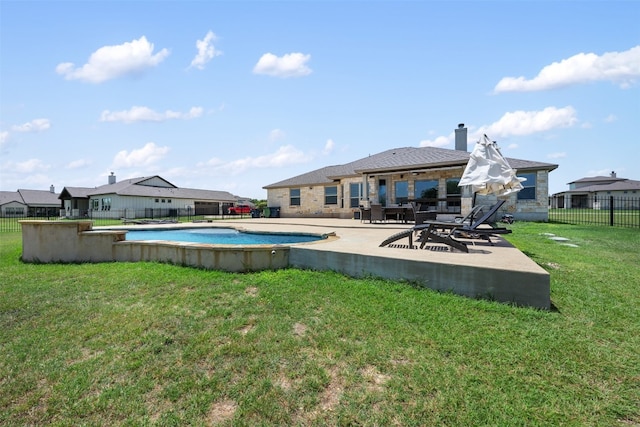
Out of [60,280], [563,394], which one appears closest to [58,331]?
[60,280]

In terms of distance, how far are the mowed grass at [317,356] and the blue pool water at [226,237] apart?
4.11 meters

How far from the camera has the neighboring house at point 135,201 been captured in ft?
113

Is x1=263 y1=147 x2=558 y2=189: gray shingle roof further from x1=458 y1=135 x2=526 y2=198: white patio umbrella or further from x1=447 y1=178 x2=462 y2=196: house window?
x1=458 y1=135 x2=526 y2=198: white patio umbrella

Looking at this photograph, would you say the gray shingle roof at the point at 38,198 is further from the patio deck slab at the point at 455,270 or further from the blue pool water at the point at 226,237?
the patio deck slab at the point at 455,270

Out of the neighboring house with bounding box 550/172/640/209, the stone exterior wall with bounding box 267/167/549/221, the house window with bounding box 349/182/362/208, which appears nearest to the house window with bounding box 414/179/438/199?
the stone exterior wall with bounding box 267/167/549/221

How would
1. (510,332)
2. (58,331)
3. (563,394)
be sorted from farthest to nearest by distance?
(58,331), (510,332), (563,394)

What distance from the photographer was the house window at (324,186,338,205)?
2322 cm

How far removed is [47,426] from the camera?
2.21 m

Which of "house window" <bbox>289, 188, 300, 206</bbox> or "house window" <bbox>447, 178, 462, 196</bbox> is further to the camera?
"house window" <bbox>289, 188, 300, 206</bbox>

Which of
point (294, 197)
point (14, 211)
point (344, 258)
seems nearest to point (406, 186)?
point (294, 197)

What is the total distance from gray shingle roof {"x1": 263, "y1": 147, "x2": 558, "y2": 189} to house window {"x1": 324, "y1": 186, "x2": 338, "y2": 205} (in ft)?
2.09

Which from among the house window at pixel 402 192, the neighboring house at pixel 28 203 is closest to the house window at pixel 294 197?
the house window at pixel 402 192

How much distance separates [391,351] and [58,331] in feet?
13.2

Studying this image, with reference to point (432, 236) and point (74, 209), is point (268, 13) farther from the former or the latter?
point (74, 209)
